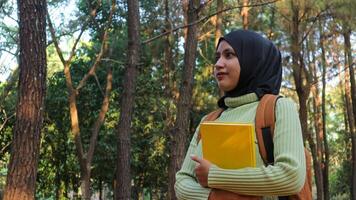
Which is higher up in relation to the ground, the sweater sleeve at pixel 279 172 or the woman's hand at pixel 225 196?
the sweater sleeve at pixel 279 172

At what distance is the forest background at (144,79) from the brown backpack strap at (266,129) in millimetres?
6368

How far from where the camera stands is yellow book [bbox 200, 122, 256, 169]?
4.86ft

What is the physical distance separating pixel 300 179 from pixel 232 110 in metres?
0.34

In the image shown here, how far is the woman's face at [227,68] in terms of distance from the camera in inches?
64.3

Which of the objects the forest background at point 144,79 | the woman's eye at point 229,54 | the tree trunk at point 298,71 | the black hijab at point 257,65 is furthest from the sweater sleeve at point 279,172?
the tree trunk at point 298,71

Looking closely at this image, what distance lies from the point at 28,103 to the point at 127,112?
412cm

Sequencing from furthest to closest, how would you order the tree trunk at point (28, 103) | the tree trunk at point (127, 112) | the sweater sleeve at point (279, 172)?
the tree trunk at point (127, 112) → the tree trunk at point (28, 103) → the sweater sleeve at point (279, 172)

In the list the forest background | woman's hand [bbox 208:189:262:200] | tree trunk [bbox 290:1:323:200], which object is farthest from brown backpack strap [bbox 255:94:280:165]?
tree trunk [bbox 290:1:323:200]

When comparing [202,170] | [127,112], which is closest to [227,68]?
[202,170]

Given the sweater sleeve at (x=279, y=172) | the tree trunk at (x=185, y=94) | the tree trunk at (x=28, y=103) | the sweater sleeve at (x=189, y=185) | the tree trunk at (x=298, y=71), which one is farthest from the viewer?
the tree trunk at (x=298, y=71)

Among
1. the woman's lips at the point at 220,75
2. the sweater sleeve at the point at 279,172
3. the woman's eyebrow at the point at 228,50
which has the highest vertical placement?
the woman's eyebrow at the point at 228,50

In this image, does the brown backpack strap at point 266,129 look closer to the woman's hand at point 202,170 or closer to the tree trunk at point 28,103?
the woman's hand at point 202,170

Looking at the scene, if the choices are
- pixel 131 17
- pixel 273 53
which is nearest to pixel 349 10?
pixel 131 17

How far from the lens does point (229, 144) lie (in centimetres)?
152
